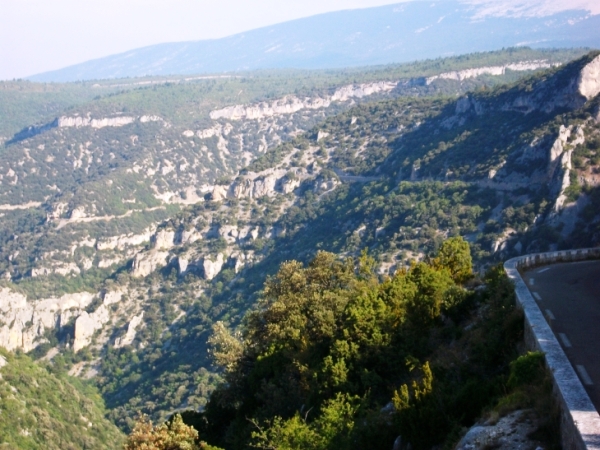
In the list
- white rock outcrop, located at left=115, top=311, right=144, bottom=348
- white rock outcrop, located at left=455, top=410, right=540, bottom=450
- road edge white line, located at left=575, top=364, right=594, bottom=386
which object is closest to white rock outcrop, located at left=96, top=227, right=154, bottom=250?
white rock outcrop, located at left=115, top=311, right=144, bottom=348

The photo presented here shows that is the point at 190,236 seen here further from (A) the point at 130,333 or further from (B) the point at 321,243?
(B) the point at 321,243

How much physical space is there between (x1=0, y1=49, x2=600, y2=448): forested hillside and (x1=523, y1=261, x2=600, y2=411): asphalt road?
4.68 ft

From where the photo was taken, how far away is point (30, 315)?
307 feet

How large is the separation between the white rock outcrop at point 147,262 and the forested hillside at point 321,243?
12.2 inches

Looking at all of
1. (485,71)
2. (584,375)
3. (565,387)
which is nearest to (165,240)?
(485,71)

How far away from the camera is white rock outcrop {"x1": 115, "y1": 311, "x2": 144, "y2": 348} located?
3499 inches

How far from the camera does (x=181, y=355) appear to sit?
7788 cm

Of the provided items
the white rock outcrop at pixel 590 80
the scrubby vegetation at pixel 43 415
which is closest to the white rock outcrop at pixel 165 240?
the scrubby vegetation at pixel 43 415

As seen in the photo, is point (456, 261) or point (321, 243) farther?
point (321, 243)

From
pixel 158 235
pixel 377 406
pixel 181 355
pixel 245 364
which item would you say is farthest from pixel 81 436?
pixel 158 235

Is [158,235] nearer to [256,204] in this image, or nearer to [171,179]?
[256,204]

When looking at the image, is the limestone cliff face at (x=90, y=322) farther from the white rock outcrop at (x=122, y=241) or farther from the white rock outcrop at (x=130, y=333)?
the white rock outcrop at (x=122, y=241)

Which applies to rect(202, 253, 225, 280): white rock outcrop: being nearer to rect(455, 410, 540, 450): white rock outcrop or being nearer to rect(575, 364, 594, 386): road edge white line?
rect(575, 364, 594, 386): road edge white line

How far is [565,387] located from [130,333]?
86739 millimetres
